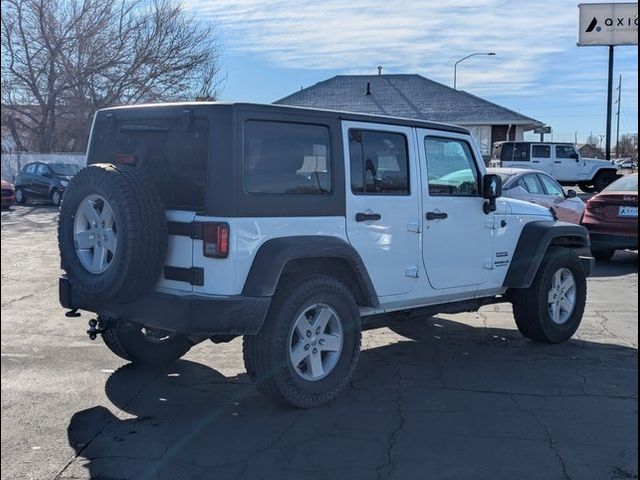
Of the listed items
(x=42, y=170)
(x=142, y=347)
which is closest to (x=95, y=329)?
(x=142, y=347)

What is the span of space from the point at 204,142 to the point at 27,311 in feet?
13.8

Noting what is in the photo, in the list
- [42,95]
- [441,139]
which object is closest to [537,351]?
[441,139]

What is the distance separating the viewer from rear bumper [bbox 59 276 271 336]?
4.19 metres

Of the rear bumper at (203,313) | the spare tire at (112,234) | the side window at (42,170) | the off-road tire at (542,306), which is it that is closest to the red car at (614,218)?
the off-road tire at (542,306)

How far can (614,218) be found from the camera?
1161 centimetres

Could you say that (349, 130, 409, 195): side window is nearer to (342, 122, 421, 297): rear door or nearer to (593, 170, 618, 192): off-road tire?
(342, 122, 421, 297): rear door

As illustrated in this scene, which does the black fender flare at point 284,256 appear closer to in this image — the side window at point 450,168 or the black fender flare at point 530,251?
the side window at point 450,168

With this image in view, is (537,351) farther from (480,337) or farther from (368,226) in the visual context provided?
(368,226)

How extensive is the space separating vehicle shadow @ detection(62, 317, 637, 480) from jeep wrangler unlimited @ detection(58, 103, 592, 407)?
369 millimetres

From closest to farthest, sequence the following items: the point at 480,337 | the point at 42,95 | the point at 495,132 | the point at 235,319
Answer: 1. the point at 235,319
2. the point at 480,337
3. the point at 42,95
4. the point at 495,132

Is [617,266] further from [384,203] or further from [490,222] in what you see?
[384,203]

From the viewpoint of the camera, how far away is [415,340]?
687 cm

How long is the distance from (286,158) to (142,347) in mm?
2152

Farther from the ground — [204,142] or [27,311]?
[204,142]
